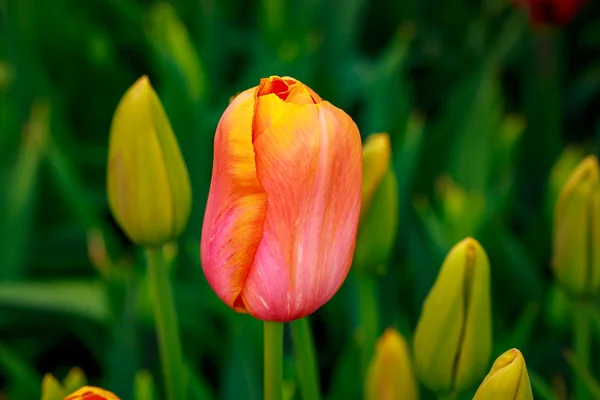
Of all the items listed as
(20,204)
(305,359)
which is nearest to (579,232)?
(305,359)

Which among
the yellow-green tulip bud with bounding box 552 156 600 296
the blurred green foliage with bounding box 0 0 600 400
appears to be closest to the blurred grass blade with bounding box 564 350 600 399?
the yellow-green tulip bud with bounding box 552 156 600 296

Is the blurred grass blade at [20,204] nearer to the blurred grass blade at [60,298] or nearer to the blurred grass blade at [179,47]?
the blurred grass blade at [60,298]

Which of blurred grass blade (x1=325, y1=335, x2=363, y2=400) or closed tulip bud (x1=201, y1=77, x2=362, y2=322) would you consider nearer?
closed tulip bud (x1=201, y1=77, x2=362, y2=322)

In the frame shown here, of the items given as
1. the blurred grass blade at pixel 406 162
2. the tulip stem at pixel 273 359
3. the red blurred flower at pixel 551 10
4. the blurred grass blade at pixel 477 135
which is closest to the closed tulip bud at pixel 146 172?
the tulip stem at pixel 273 359

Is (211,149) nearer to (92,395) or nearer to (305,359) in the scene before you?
(305,359)

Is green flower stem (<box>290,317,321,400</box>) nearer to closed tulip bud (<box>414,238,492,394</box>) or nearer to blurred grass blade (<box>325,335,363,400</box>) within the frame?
closed tulip bud (<box>414,238,492,394</box>)

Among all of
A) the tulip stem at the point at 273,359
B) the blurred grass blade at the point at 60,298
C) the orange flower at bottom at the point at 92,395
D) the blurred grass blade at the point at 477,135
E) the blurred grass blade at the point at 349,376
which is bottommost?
the blurred grass blade at the point at 60,298

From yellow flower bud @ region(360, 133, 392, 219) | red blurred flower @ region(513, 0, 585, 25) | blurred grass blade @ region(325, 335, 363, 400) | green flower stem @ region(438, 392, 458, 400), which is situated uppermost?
yellow flower bud @ region(360, 133, 392, 219)
